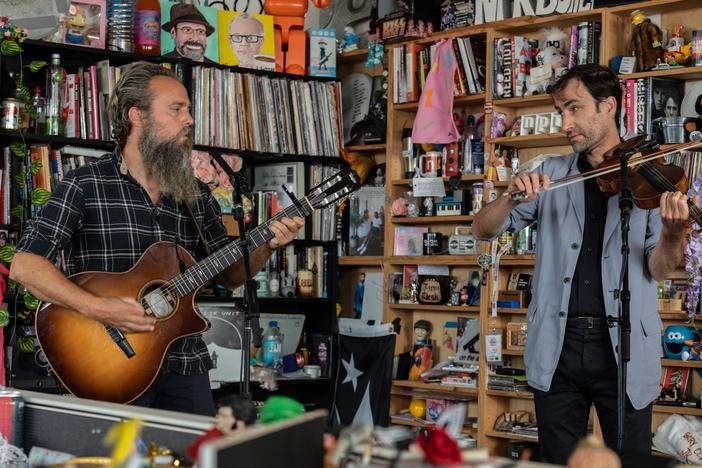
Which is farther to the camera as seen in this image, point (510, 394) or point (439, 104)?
point (439, 104)

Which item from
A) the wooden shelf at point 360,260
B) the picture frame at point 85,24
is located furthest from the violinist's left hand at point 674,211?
the picture frame at point 85,24

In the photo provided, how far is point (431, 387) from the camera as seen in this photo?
4.46m

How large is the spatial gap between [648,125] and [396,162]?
1490 millimetres

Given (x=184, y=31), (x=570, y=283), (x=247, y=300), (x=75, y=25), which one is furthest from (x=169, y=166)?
(x=184, y=31)

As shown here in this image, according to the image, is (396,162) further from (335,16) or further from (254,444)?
(254,444)

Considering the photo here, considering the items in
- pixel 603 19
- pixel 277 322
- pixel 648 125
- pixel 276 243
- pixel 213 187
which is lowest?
pixel 277 322

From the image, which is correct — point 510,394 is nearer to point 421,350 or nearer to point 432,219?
point 421,350

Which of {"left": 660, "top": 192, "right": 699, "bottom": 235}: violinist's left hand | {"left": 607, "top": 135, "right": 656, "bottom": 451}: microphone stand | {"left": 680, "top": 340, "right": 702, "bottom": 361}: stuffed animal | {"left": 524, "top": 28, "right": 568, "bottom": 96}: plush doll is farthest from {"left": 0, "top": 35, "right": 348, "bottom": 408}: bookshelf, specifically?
{"left": 660, "top": 192, "right": 699, "bottom": 235}: violinist's left hand

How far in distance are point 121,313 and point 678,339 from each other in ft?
8.57

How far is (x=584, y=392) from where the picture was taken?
7.96ft

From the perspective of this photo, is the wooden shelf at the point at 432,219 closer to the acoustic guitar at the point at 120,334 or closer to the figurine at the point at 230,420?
the acoustic guitar at the point at 120,334

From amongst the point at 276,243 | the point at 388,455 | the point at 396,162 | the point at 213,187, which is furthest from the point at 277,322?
the point at 388,455

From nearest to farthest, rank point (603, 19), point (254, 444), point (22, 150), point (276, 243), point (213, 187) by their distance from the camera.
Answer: point (254, 444) < point (276, 243) < point (22, 150) < point (603, 19) < point (213, 187)

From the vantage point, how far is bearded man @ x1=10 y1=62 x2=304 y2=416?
2238 millimetres
